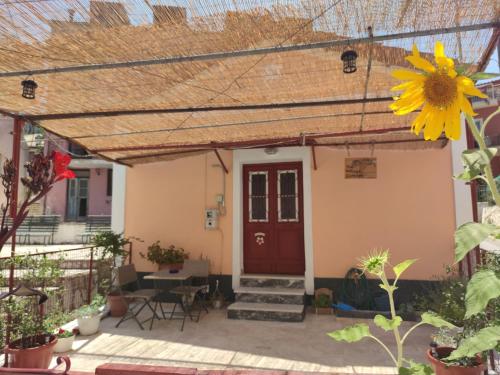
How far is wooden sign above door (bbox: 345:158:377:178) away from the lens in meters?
6.64

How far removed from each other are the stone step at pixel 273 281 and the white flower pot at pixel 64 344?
3.12 meters

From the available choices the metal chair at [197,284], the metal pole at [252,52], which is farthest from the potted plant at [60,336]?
the metal pole at [252,52]

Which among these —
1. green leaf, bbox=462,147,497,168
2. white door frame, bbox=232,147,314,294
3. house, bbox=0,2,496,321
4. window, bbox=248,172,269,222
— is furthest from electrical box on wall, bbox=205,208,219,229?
green leaf, bbox=462,147,497,168

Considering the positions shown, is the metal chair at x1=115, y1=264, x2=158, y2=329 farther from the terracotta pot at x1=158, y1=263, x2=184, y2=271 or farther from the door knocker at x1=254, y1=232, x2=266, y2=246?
the door knocker at x1=254, y1=232, x2=266, y2=246

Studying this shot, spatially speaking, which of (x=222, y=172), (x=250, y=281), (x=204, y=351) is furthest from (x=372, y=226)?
(x=204, y=351)

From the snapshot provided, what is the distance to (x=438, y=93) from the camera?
1052 millimetres

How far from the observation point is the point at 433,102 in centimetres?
106

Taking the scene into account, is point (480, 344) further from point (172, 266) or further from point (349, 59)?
point (172, 266)

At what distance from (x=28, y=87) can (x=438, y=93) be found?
3.67 meters

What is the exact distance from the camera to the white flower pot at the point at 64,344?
4.62 meters

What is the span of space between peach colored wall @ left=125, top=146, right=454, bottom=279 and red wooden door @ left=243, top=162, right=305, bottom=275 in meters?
0.38

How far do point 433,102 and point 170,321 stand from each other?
5.80 m

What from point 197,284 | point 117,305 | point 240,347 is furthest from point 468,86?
point 197,284

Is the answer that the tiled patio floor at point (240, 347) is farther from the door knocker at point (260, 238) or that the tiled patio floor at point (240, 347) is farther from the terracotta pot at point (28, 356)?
the door knocker at point (260, 238)
